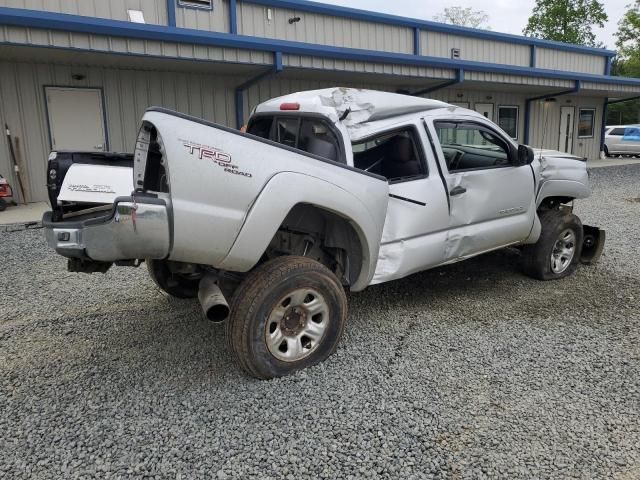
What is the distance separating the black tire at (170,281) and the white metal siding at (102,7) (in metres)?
9.55

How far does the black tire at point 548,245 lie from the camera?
17.4 ft

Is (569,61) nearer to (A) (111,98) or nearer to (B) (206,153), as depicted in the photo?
(A) (111,98)

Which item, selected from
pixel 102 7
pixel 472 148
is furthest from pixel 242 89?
pixel 472 148

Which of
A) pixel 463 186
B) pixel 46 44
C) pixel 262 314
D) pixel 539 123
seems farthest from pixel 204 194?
pixel 539 123

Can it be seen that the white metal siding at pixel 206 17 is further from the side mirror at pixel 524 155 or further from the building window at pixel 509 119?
the building window at pixel 509 119

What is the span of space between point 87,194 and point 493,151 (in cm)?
361

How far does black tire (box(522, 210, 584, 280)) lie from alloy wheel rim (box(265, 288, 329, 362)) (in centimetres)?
289

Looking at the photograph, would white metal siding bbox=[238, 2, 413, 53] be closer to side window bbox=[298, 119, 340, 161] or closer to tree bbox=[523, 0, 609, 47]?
side window bbox=[298, 119, 340, 161]

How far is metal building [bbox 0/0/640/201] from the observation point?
30.7 feet

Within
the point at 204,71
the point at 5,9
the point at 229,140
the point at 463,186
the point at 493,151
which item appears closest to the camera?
the point at 229,140

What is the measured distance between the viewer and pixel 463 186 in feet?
14.5

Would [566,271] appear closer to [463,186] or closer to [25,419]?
[463,186]

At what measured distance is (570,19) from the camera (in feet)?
150

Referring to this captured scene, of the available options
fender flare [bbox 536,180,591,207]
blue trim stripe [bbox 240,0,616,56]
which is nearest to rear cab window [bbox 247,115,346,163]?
fender flare [bbox 536,180,591,207]
